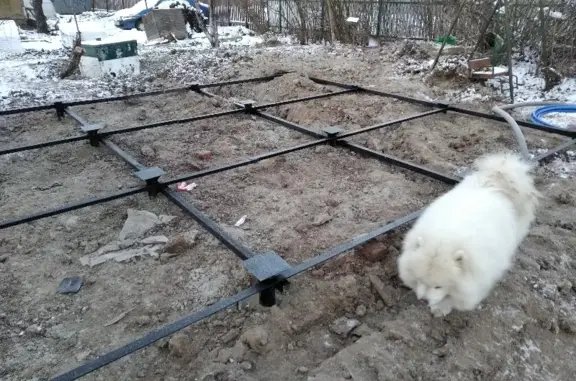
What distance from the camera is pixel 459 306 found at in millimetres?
1892

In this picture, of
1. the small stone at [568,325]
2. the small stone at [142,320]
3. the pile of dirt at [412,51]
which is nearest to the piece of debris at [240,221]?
the small stone at [142,320]

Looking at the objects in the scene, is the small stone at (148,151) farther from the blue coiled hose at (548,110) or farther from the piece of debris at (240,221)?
the blue coiled hose at (548,110)

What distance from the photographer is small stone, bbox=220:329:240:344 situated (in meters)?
1.89

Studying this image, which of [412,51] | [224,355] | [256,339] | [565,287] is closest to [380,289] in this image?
[256,339]

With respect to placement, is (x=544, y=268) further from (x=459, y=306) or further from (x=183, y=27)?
(x=183, y=27)

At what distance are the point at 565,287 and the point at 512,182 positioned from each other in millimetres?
613

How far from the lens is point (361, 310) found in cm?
206

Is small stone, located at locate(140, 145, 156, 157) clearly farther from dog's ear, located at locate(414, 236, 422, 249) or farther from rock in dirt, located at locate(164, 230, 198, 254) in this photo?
dog's ear, located at locate(414, 236, 422, 249)

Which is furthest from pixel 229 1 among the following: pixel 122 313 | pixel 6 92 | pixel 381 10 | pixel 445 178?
pixel 122 313

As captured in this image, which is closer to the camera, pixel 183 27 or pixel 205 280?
pixel 205 280

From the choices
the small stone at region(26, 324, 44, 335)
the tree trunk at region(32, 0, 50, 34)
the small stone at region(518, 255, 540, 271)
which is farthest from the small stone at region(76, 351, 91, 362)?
the tree trunk at region(32, 0, 50, 34)

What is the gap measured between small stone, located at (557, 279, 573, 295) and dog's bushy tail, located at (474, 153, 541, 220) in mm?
374

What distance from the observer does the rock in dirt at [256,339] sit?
1.84 m

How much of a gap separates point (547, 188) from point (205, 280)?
105 inches
